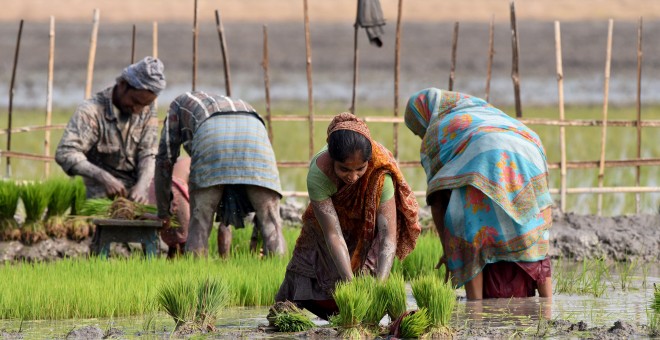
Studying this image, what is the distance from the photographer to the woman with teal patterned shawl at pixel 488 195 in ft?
22.5

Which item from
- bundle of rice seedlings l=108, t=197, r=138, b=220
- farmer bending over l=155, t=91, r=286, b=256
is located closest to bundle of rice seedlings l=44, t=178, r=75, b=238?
bundle of rice seedlings l=108, t=197, r=138, b=220

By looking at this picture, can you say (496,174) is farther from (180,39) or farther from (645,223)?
(180,39)

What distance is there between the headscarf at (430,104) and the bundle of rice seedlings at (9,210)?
11.6 ft

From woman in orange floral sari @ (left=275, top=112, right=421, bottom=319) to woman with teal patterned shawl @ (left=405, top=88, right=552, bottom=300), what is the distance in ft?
2.47

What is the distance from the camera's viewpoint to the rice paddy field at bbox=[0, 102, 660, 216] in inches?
512

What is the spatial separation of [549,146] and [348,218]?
1012 centimetres

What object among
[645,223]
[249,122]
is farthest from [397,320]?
[645,223]

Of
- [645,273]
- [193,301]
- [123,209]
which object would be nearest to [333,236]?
[193,301]

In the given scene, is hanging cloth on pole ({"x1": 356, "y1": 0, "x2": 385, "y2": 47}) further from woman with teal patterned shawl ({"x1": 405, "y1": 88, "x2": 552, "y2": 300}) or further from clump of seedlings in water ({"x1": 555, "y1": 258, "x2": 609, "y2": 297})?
woman with teal patterned shawl ({"x1": 405, "y1": 88, "x2": 552, "y2": 300})

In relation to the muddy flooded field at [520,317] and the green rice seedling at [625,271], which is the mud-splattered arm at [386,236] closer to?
the muddy flooded field at [520,317]

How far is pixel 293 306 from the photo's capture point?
241 inches

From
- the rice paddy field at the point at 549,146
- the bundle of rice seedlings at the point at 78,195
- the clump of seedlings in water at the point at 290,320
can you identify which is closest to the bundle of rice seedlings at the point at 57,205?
the bundle of rice seedlings at the point at 78,195

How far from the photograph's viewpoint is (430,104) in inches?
282

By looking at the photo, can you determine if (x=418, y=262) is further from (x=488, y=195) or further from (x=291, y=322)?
(x=291, y=322)
